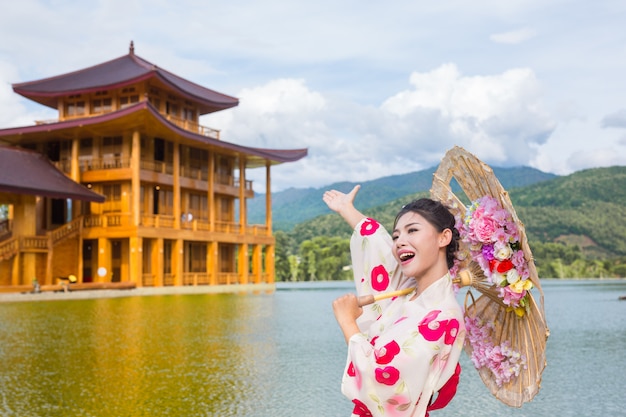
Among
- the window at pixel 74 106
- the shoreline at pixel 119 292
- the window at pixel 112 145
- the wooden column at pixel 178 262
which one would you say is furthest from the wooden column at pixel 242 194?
the window at pixel 74 106

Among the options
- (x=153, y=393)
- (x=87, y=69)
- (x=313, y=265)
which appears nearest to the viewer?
(x=153, y=393)

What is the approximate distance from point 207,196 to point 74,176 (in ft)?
23.8

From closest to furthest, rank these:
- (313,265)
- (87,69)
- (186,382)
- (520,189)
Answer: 1. (186,382)
2. (87,69)
3. (313,265)
4. (520,189)

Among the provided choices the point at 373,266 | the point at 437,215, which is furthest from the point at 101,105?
the point at 437,215

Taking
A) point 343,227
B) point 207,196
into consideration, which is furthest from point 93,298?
point 343,227

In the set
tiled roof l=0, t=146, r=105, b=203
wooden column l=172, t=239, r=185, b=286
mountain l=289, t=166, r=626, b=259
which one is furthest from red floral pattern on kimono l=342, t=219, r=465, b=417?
mountain l=289, t=166, r=626, b=259

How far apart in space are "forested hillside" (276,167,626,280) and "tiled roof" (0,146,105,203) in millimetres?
26796

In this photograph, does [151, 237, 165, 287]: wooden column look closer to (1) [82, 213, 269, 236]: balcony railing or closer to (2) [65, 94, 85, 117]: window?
(1) [82, 213, 269, 236]: balcony railing

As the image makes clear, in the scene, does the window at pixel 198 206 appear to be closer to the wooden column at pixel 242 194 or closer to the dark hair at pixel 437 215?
the wooden column at pixel 242 194

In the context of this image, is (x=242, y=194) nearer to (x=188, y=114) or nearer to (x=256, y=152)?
(x=256, y=152)

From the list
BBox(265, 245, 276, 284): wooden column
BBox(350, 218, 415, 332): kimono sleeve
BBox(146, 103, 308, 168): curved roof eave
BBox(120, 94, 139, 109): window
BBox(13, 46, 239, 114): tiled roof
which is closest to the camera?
BBox(350, 218, 415, 332): kimono sleeve

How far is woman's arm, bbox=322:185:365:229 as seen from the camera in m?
2.99

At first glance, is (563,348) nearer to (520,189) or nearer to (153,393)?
(153,393)

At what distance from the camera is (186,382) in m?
6.93
